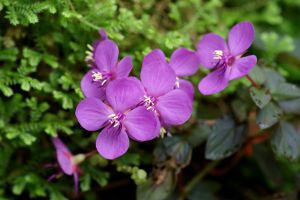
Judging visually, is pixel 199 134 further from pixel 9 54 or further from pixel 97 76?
pixel 9 54

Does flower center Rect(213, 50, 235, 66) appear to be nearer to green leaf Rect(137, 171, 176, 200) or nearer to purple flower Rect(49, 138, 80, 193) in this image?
green leaf Rect(137, 171, 176, 200)

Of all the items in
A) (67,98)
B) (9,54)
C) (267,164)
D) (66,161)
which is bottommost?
(267,164)

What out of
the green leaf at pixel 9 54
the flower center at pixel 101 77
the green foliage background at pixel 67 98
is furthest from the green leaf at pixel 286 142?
the green leaf at pixel 9 54

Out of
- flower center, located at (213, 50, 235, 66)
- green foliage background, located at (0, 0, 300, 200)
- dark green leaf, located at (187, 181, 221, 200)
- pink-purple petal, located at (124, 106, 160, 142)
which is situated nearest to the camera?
pink-purple petal, located at (124, 106, 160, 142)

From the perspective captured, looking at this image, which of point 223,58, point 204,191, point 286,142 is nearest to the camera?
point 223,58

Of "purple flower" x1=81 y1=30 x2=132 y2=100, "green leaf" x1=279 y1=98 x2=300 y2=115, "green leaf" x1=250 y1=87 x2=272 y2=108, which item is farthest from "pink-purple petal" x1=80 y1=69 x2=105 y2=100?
"green leaf" x1=279 y1=98 x2=300 y2=115

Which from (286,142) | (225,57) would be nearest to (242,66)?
(225,57)
